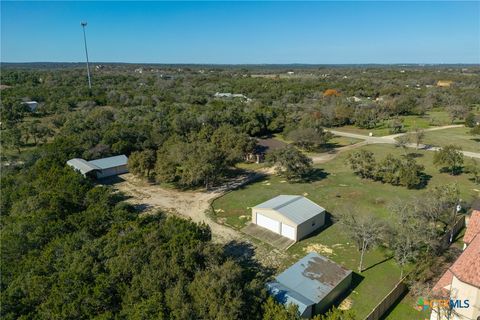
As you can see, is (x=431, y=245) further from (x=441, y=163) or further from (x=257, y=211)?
(x=441, y=163)

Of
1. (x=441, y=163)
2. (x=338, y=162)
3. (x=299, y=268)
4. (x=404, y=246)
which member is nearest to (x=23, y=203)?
(x=299, y=268)

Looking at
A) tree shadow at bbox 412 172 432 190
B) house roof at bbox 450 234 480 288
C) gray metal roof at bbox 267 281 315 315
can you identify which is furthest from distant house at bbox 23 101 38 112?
house roof at bbox 450 234 480 288

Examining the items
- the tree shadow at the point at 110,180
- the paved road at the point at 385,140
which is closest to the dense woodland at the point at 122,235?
the tree shadow at the point at 110,180

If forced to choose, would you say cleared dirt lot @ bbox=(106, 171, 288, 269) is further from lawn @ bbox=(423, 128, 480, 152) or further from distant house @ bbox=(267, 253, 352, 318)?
lawn @ bbox=(423, 128, 480, 152)

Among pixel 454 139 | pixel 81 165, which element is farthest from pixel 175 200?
pixel 454 139

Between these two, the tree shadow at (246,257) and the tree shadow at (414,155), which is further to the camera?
the tree shadow at (414,155)

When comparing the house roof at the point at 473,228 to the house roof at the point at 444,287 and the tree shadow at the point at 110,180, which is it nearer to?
the house roof at the point at 444,287

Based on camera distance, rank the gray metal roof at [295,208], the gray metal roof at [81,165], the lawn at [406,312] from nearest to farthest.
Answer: the lawn at [406,312]
the gray metal roof at [295,208]
the gray metal roof at [81,165]
